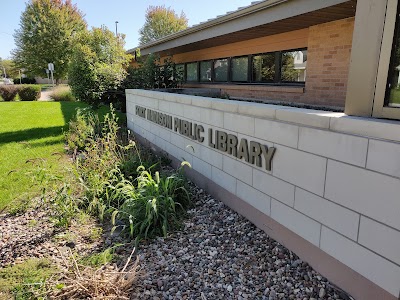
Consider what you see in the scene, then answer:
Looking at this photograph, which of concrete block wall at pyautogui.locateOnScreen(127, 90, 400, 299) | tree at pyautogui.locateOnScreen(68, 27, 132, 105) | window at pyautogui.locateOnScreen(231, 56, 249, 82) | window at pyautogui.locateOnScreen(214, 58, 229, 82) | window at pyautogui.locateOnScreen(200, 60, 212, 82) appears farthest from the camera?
window at pyautogui.locateOnScreen(200, 60, 212, 82)

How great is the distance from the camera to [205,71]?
11.4 m

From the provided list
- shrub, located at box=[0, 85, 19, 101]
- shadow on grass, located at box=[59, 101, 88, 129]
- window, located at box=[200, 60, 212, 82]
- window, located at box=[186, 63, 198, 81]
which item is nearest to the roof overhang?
window, located at box=[200, 60, 212, 82]

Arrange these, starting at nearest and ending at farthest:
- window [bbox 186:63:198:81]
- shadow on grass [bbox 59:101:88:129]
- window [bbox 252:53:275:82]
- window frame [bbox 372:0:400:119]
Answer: window frame [bbox 372:0:400:119] < window [bbox 252:53:275:82] < window [bbox 186:63:198:81] < shadow on grass [bbox 59:101:88:129]

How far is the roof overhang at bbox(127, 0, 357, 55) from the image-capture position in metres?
5.12

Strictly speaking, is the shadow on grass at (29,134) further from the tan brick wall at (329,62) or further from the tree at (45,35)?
the tree at (45,35)

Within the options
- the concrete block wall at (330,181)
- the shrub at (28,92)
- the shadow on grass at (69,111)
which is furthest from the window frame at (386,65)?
the shrub at (28,92)

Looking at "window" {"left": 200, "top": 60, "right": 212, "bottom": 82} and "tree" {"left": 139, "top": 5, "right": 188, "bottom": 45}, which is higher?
"tree" {"left": 139, "top": 5, "right": 188, "bottom": 45}

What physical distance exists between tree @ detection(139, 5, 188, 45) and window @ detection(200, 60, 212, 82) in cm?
3594

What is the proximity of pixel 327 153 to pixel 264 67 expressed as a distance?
6.21 meters

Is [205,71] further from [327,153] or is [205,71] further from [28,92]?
[28,92]

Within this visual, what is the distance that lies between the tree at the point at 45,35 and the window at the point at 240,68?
1184 inches

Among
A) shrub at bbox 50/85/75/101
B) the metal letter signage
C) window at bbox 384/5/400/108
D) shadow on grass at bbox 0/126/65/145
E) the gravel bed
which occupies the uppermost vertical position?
window at bbox 384/5/400/108

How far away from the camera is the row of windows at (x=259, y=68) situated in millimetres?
7352

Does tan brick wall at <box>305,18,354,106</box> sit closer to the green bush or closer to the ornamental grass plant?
the ornamental grass plant
